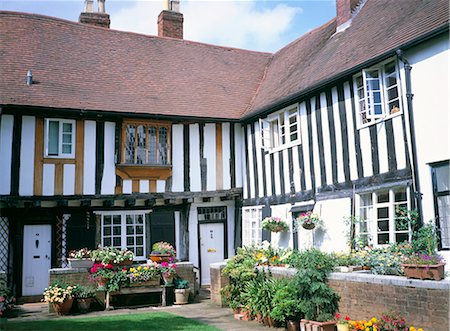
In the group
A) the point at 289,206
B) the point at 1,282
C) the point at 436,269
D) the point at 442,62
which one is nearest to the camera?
the point at 436,269

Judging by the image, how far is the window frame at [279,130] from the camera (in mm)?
13477

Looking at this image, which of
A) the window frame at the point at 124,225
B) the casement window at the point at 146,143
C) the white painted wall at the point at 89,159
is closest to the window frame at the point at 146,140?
the casement window at the point at 146,143

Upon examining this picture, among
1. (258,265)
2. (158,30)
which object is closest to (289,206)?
(258,265)

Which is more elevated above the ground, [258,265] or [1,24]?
[1,24]

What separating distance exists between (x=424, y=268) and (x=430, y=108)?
11.2ft

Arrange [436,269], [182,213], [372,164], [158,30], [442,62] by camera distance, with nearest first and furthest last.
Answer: [436,269] → [442,62] → [372,164] → [182,213] → [158,30]

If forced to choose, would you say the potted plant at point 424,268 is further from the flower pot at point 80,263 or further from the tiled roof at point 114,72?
the tiled roof at point 114,72

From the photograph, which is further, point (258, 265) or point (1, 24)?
point (1, 24)

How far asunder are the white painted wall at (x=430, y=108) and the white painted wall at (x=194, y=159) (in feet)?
24.7

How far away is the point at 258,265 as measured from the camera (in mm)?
11297

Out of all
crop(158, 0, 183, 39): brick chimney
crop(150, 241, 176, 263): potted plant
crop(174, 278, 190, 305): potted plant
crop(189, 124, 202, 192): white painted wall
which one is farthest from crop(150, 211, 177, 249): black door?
crop(158, 0, 183, 39): brick chimney

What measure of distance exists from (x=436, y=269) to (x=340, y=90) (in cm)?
581

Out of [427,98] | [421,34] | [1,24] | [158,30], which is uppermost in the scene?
[158,30]

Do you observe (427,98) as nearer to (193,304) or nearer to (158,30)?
(193,304)
